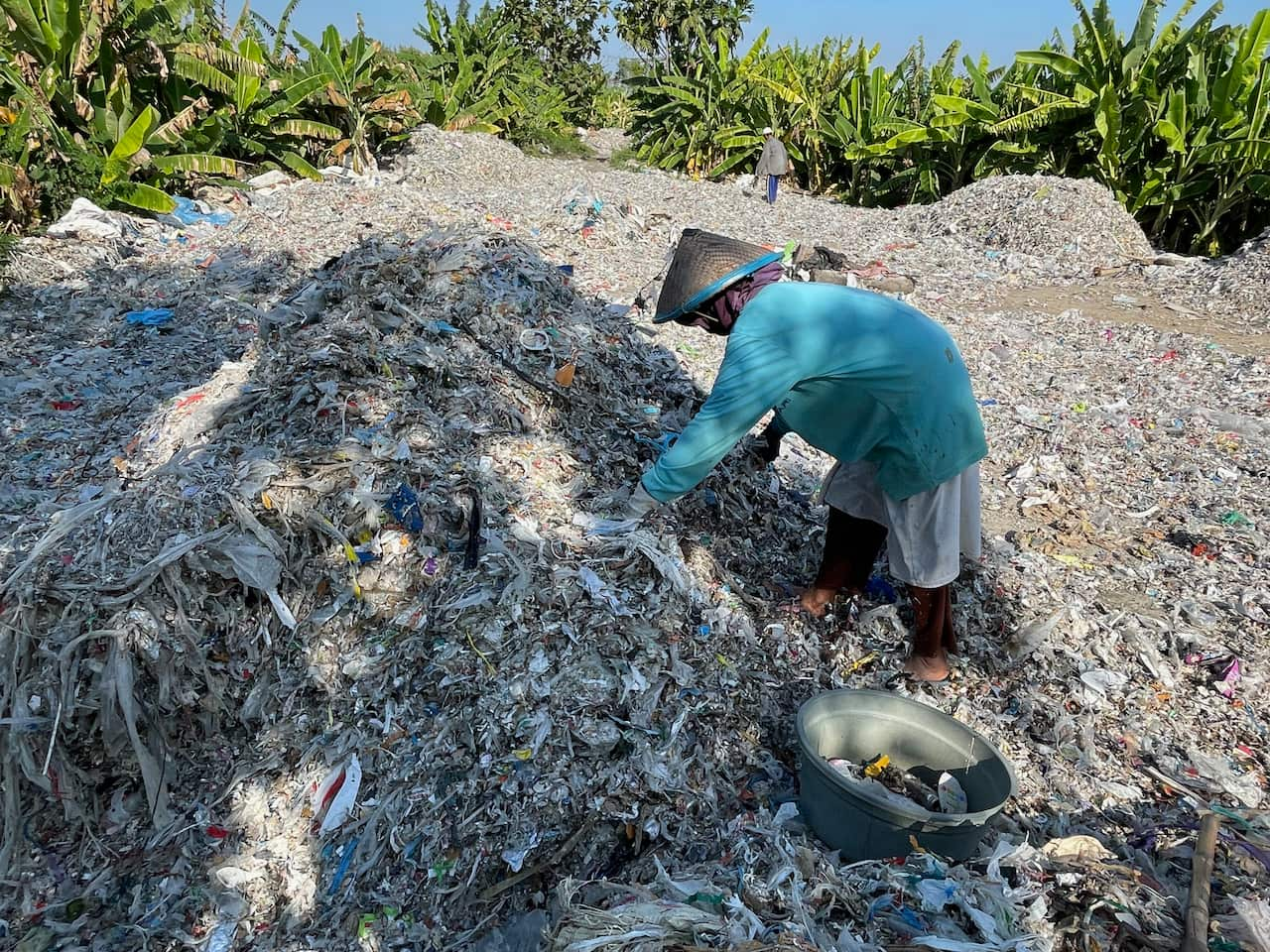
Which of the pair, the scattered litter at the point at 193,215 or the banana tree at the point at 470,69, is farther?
the banana tree at the point at 470,69

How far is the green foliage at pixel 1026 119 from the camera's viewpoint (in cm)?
895

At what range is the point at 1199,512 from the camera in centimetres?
386

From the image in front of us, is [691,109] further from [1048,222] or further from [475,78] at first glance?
[1048,222]

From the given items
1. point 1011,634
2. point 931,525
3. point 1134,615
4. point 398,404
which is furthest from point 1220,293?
point 398,404

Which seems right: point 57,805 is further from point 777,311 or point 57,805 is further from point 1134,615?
point 1134,615

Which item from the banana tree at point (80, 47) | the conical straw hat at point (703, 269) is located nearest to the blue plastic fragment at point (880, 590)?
the conical straw hat at point (703, 269)

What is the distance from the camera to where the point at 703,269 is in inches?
83.5

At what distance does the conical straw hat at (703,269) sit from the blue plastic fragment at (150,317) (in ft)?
16.4

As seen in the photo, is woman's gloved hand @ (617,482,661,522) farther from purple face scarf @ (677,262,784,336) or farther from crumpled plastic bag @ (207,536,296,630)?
crumpled plastic bag @ (207,536,296,630)

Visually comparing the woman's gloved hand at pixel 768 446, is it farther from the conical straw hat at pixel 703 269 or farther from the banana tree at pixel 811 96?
the banana tree at pixel 811 96

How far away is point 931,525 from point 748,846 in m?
1.07

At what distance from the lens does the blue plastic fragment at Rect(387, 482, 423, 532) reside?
8.45 feet

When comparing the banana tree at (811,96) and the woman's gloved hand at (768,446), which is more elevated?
the banana tree at (811,96)

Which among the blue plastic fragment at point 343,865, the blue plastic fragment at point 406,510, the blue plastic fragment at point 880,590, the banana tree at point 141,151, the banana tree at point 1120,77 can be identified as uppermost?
the banana tree at point 1120,77
